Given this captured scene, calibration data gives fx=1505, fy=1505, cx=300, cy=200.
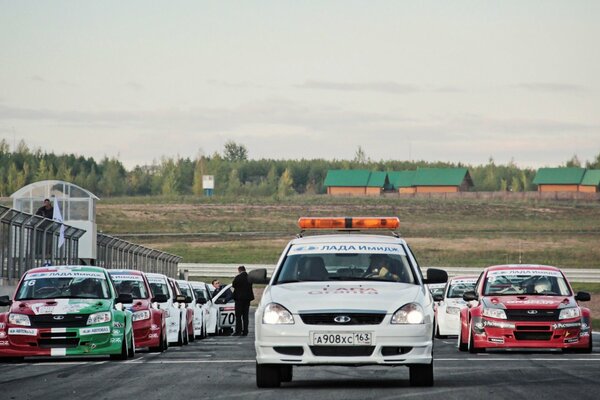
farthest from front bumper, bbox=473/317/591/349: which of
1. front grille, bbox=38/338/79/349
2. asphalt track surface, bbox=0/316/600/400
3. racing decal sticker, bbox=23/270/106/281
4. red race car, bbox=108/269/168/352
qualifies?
front grille, bbox=38/338/79/349

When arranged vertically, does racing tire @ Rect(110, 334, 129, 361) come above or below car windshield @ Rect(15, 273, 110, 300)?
below

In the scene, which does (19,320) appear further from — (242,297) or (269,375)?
(242,297)

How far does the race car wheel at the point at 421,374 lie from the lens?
16.2m

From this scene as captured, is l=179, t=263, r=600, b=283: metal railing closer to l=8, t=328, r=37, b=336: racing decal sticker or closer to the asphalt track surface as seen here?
the asphalt track surface

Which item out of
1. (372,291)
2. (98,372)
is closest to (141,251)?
(98,372)

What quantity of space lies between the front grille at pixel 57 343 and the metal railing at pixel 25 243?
931 centimetres

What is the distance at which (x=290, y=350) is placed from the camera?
15844 mm

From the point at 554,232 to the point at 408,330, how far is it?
4408 inches

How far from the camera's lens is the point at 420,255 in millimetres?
105438

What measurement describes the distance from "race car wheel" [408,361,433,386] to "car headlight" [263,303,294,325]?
58.3 inches

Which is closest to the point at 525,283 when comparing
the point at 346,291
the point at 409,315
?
the point at 346,291

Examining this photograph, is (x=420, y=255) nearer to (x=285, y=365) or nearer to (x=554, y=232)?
(x=554, y=232)

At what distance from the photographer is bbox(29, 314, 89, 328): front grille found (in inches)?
875

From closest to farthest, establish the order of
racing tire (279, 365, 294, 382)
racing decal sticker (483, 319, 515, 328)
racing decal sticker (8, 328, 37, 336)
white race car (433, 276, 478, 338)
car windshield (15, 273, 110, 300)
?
racing tire (279, 365, 294, 382), racing decal sticker (8, 328, 37, 336), car windshield (15, 273, 110, 300), racing decal sticker (483, 319, 515, 328), white race car (433, 276, 478, 338)
